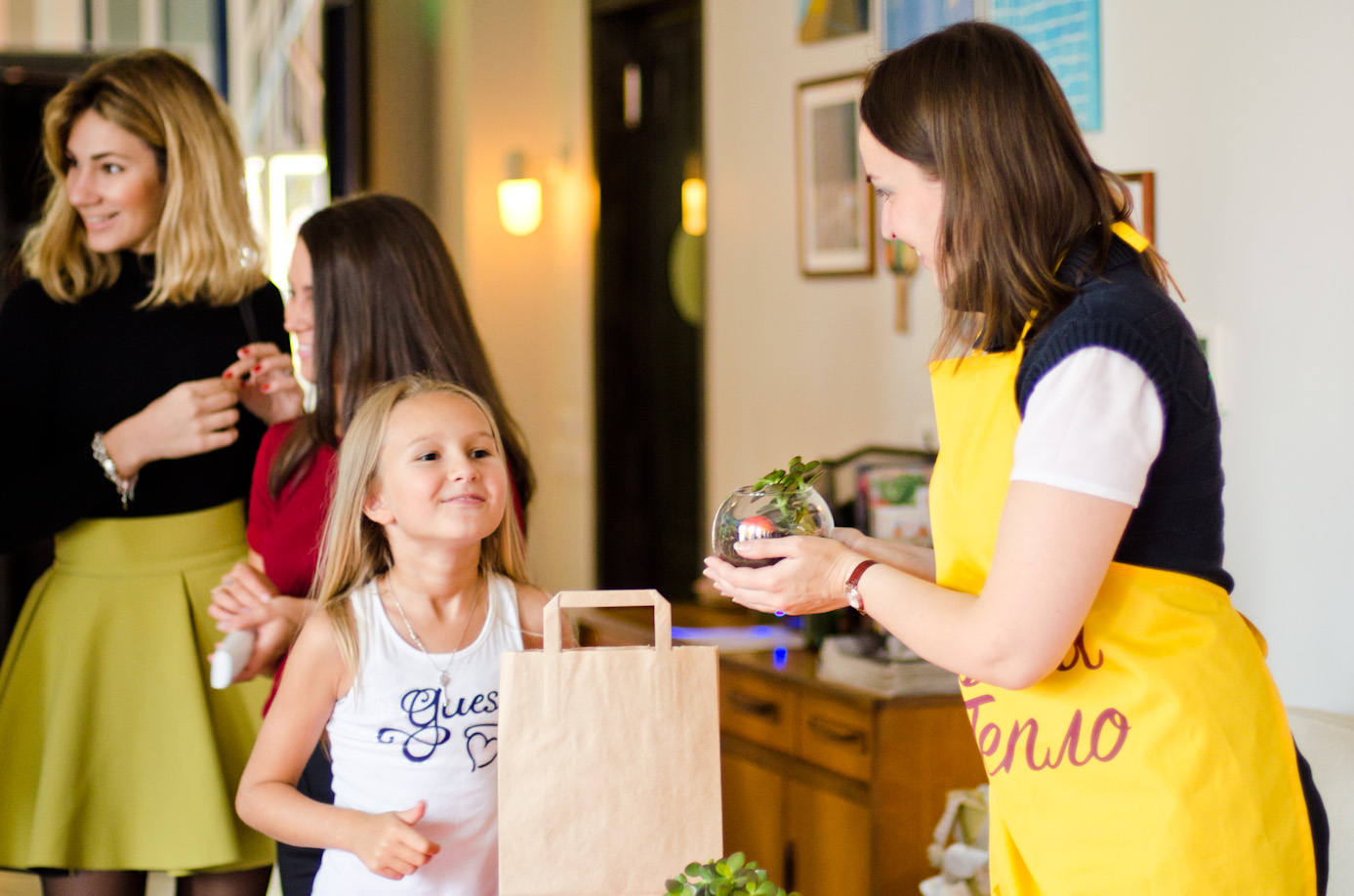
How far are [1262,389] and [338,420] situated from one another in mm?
1619

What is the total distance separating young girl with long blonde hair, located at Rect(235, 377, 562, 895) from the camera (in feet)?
4.69

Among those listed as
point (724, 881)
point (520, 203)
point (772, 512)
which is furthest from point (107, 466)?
point (520, 203)

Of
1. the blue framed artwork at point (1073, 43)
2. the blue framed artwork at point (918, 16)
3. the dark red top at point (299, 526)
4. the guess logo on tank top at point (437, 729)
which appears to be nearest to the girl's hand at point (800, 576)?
the guess logo on tank top at point (437, 729)

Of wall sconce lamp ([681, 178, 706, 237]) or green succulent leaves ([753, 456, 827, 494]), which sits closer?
green succulent leaves ([753, 456, 827, 494])

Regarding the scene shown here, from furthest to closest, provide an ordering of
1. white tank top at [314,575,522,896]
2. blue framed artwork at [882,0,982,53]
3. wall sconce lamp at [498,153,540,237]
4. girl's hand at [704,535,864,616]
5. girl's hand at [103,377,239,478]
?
wall sconce lamp at [498,153,540,237]
blue framed artwork at [882,0,982,53]
girl's hand at [103,377,239,478]
white tank top at [314,575,522,896]
girl's hand at [704,535,864,616]

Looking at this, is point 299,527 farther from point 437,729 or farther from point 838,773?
point 838,773

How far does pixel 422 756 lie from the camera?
1451 millimetres

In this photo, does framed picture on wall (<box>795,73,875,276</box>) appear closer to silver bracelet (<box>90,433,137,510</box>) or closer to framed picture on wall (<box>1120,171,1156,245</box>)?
framed picture on wall (<box>1120,171,1156,245</box>)

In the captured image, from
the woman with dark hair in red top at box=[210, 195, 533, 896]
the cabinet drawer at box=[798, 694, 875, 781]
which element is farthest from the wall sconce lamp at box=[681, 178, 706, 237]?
the woman with dark hair in red top at box=[210, 195, 533, 896]

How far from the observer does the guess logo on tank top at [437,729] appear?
146 centimetres

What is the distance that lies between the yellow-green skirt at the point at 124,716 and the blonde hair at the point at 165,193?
365mm

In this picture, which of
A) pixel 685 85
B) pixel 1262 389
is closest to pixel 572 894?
pixel 1262 389

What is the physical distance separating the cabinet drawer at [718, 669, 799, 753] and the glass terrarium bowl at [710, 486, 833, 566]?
135 cm

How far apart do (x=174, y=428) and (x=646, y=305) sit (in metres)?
2.81
